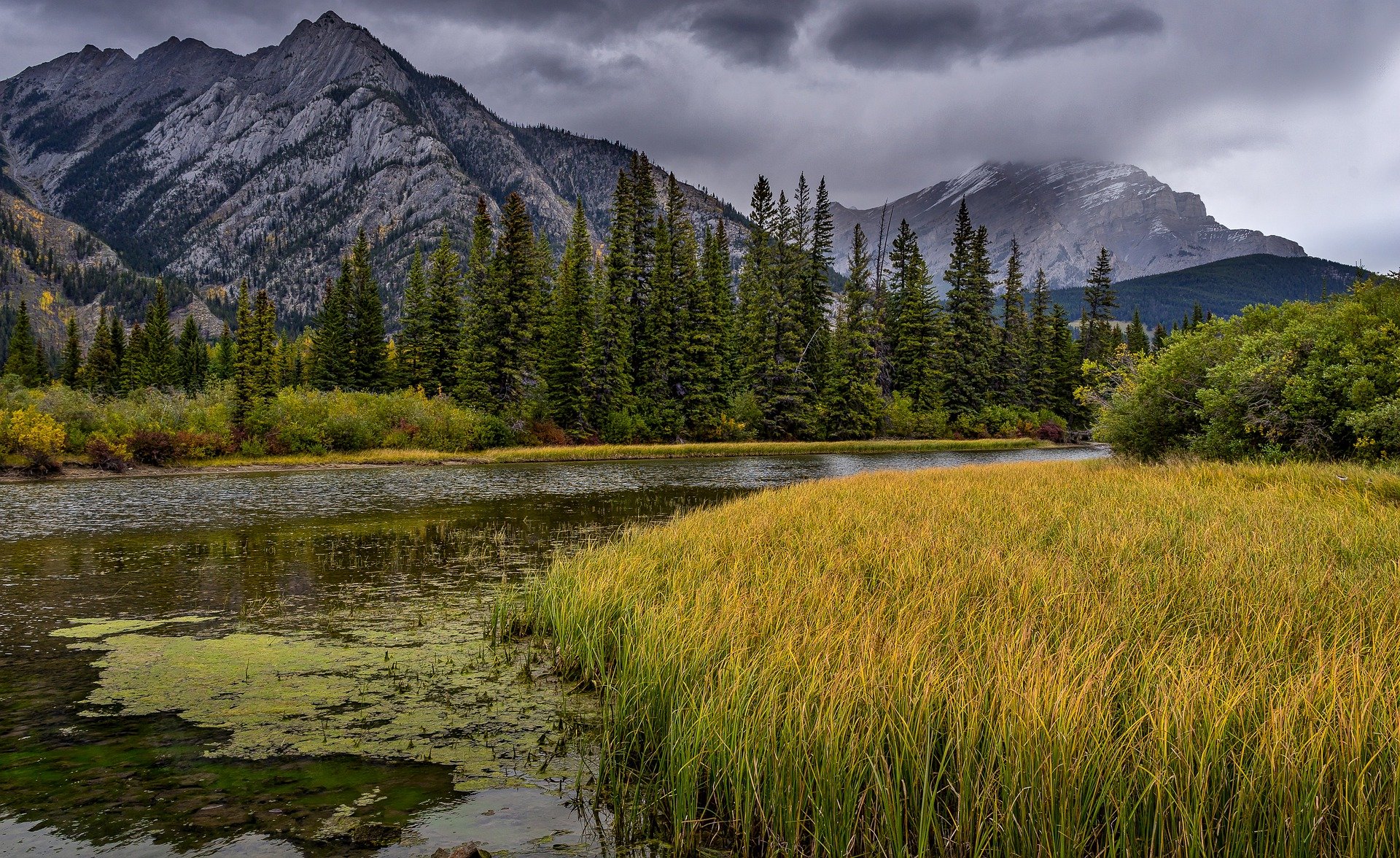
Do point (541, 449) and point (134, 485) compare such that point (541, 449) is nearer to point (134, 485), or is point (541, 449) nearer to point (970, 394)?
point (134, 485)

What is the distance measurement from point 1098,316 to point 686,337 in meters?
55.5

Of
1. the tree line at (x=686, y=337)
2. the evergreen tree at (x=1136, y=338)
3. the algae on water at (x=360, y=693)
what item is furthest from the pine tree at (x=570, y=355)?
the evergreen tree at (x=1136, y=338)

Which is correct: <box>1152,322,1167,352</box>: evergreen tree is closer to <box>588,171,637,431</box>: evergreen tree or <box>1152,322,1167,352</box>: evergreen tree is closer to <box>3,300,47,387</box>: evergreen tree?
<box>588,171,637,431</box>: evergreen tree

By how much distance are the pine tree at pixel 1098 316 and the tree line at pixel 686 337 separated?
5.60m

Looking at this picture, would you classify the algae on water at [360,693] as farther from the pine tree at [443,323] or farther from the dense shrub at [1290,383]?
the pine tree at [443,323]

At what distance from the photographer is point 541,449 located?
46.7 metres

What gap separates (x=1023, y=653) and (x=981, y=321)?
236 ft

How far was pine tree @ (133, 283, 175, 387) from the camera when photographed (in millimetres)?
82812

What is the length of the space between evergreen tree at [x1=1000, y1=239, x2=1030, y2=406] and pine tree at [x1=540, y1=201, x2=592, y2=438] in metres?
43.3

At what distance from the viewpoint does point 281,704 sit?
6242 millimetres

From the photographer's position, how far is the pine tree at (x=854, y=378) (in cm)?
6022

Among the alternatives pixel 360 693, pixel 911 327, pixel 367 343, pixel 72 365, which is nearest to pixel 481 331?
pixel 367 343

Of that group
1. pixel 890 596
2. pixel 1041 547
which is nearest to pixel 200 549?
pixel 890 596

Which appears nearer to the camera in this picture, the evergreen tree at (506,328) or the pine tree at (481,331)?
the pine tree at (481,331)
